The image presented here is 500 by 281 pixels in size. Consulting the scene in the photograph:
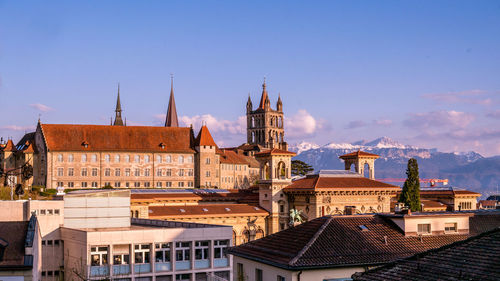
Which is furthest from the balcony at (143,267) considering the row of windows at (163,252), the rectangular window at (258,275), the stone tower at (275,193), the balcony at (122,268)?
the stone tower at (275,193)

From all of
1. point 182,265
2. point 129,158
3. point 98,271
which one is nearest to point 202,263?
point 182,265

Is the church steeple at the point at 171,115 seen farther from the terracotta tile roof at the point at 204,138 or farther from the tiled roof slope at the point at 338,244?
the tiled roof slope at the point at 338,244

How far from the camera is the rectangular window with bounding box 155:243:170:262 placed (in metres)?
45.3

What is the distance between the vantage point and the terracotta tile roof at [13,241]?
30.3 meters

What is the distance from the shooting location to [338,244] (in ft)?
97.3

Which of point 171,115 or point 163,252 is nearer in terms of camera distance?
point 163,252

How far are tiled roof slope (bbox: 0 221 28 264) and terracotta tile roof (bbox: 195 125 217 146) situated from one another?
95.8 meters

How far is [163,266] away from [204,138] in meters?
87.9

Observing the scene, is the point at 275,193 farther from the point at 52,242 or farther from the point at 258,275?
the point at 258,275

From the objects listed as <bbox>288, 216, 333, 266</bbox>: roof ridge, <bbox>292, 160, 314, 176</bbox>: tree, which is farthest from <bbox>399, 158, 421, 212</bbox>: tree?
<bbox>292, 160, 314, 176</bbox>: tree

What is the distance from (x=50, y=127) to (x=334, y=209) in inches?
2536

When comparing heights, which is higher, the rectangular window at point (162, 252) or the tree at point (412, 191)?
the tree at point (412, 191)

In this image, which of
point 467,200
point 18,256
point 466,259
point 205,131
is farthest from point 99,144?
point 466,259

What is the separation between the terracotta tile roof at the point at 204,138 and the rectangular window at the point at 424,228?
100 metres
